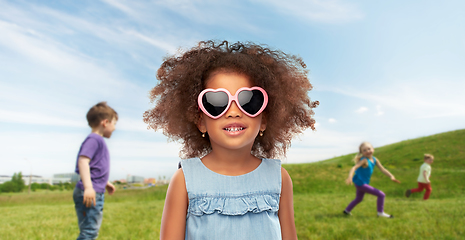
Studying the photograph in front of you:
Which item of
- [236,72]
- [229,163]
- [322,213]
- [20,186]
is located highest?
[236,72]

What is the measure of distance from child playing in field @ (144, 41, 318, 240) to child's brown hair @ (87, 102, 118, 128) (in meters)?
2.64

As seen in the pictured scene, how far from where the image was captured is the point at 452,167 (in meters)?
18.6

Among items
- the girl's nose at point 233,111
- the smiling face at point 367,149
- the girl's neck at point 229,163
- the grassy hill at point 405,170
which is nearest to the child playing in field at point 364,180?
the smiling face at point 367,149

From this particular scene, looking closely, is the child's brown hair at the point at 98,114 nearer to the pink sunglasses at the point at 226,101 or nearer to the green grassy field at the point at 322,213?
the green grassy field at the point at 322,213

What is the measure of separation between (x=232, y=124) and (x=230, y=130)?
5 centimetres

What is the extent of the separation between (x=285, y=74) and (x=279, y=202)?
100 cm

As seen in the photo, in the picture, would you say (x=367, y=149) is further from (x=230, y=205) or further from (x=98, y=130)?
(x=230, y=205)

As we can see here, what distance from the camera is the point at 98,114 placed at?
5.09 meters

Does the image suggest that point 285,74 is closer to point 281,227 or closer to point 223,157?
point 223,157

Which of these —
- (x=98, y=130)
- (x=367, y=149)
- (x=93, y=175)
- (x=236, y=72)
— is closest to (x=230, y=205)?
(x=236, y=72)

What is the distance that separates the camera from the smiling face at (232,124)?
2258mm

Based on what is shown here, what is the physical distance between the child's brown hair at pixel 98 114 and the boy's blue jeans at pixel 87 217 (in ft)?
3.53

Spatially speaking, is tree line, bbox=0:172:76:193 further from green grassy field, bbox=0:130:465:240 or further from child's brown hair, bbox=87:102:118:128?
child's brown hair, bbox=87:102:118:128

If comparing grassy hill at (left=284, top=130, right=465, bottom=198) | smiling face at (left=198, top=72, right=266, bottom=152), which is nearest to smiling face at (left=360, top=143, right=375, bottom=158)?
grassy hill at (left=284, top=130, right=465, bottom=198)
